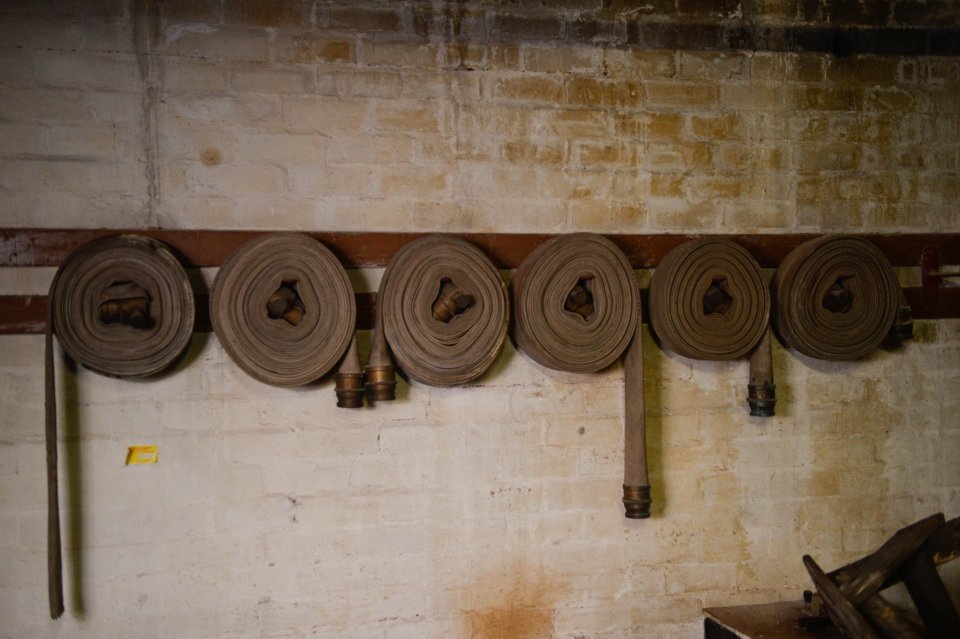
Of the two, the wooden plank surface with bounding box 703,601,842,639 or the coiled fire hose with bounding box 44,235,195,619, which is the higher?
the coiled fire hose with bounding box 44,235,195,619

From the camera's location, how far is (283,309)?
7.57ft

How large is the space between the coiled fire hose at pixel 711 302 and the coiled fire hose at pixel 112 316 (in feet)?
5.11

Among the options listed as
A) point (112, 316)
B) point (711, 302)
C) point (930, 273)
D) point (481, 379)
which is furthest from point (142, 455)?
point (930, 273)

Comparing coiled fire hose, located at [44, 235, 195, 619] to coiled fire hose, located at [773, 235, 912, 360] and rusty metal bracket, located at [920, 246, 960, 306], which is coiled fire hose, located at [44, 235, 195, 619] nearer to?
coiled fire hose, located at [773, 235, 912, 360]

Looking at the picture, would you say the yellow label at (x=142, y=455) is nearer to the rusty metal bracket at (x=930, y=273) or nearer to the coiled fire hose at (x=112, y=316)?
the coiled fire hose at (x=112, y=316)

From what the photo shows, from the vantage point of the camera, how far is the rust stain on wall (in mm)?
2557

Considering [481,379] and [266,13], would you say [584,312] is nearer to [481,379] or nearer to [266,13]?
[481,379]

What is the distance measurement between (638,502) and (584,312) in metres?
0.67

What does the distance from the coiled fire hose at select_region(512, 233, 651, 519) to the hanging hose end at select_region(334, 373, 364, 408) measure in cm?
56

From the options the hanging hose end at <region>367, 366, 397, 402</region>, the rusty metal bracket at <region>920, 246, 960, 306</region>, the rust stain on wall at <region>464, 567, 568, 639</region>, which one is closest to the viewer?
the hanging hose end at <region>367, 366, 397, 402</region>

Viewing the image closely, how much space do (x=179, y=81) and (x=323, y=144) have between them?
495 mm

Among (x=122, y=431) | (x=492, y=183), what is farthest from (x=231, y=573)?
(x=492, y=183)

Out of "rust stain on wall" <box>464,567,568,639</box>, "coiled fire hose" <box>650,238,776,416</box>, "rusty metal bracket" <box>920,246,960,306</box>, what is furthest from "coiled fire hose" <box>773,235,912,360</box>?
"rust stain on wall" <box>464,567,568,639</box>

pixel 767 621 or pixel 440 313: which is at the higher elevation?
pixel 440 313
